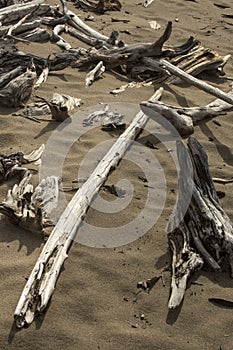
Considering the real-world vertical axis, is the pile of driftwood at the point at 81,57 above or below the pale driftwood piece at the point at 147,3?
above

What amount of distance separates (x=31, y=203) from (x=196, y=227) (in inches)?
44.1

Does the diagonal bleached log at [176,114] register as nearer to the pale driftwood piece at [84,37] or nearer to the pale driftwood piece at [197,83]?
the pale driftwood piece at [197,83]

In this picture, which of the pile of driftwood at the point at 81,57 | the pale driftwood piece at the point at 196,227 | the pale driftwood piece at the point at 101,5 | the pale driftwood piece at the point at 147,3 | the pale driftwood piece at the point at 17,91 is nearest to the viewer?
the pale driftwood piece at the point at 196,227

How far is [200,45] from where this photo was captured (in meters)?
6.77

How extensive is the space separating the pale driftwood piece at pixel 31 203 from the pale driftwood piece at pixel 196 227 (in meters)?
0.84

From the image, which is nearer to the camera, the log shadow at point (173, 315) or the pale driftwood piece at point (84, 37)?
the log shadow at point (173, 315)

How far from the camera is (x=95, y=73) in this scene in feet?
18.9

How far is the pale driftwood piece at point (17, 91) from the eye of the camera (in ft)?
16.6

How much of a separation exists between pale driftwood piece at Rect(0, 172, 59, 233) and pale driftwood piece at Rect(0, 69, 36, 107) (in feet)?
3.95

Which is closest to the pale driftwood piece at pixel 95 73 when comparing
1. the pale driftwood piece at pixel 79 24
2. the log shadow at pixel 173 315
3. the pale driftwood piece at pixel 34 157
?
Answer: the pale driftwood piece at pixel 79 24

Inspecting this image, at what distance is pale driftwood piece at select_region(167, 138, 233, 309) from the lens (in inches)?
133

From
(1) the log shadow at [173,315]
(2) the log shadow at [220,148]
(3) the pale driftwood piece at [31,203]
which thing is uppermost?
(3) the pale driftwood piece at [31,203]

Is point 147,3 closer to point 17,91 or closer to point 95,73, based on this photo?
point 95,73

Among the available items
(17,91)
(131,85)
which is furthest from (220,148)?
(17,91)
